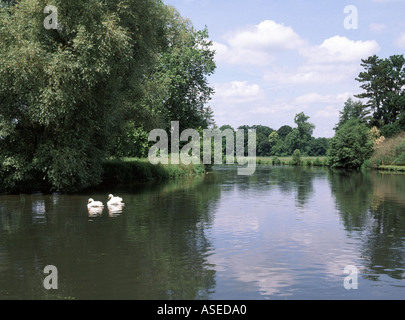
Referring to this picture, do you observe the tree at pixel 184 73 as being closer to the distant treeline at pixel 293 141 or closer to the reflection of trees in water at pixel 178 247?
the reflection of trees in water at pixel 178 247

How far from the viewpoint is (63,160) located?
86.5 ft

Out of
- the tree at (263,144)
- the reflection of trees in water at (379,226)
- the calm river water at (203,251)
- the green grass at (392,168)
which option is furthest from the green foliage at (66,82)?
the tree at (263,144)

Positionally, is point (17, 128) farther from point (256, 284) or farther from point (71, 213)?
point (256, 284)

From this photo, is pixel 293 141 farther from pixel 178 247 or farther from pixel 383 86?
pixel 178 247

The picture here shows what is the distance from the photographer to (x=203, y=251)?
40.1 feet

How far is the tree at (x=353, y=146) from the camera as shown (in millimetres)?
84812

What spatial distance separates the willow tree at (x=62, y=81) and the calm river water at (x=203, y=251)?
19.8 feet

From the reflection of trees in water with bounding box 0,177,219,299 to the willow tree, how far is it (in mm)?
6439

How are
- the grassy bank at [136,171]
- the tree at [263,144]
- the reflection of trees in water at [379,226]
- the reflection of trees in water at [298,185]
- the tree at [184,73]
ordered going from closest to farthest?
1. the reflection of trees in water at [379,226]
2. the reflection of trees in water at [298,185]
3. the grassy bank at [136,171]
4. the tree at [184,73]
5. the tree at [263,144]

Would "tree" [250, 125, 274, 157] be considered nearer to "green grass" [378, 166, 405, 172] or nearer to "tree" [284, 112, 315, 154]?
"tree" [284, 112, 315, 154]

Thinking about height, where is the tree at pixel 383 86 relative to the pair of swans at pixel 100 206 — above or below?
above
